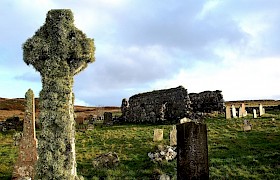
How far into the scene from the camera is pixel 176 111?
38.9 m

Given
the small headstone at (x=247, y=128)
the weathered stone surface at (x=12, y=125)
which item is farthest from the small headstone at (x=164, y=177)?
the weathered stone surface at (x=12, y=125)

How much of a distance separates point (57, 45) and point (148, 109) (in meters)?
27.9

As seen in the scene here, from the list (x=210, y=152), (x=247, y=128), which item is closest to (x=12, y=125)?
(x=247, y=128)

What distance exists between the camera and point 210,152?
2108cm

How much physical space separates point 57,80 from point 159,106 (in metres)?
27.4

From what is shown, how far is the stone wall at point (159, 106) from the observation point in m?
38.7

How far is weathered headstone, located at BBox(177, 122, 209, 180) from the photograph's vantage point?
34.4 ft

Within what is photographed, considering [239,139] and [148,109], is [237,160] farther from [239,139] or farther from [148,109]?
[148,109]

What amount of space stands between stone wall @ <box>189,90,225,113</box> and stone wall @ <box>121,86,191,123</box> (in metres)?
1.68

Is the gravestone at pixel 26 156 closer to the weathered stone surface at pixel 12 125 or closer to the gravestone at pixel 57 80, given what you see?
the gravestone at pixel 57 80

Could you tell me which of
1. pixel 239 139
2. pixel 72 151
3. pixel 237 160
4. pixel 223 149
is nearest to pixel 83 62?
pixel 72 151

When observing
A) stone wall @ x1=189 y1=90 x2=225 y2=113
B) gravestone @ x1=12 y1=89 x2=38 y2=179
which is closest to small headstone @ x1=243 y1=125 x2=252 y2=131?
stone wall @ x1=189 y1=90 x2=225 y2=113

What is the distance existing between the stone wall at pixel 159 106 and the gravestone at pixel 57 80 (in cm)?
2551

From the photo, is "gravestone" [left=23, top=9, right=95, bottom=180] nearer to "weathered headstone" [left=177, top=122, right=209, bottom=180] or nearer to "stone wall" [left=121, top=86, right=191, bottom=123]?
"weathered headstone" [left=177, top=122, right=209, bottom=180]
